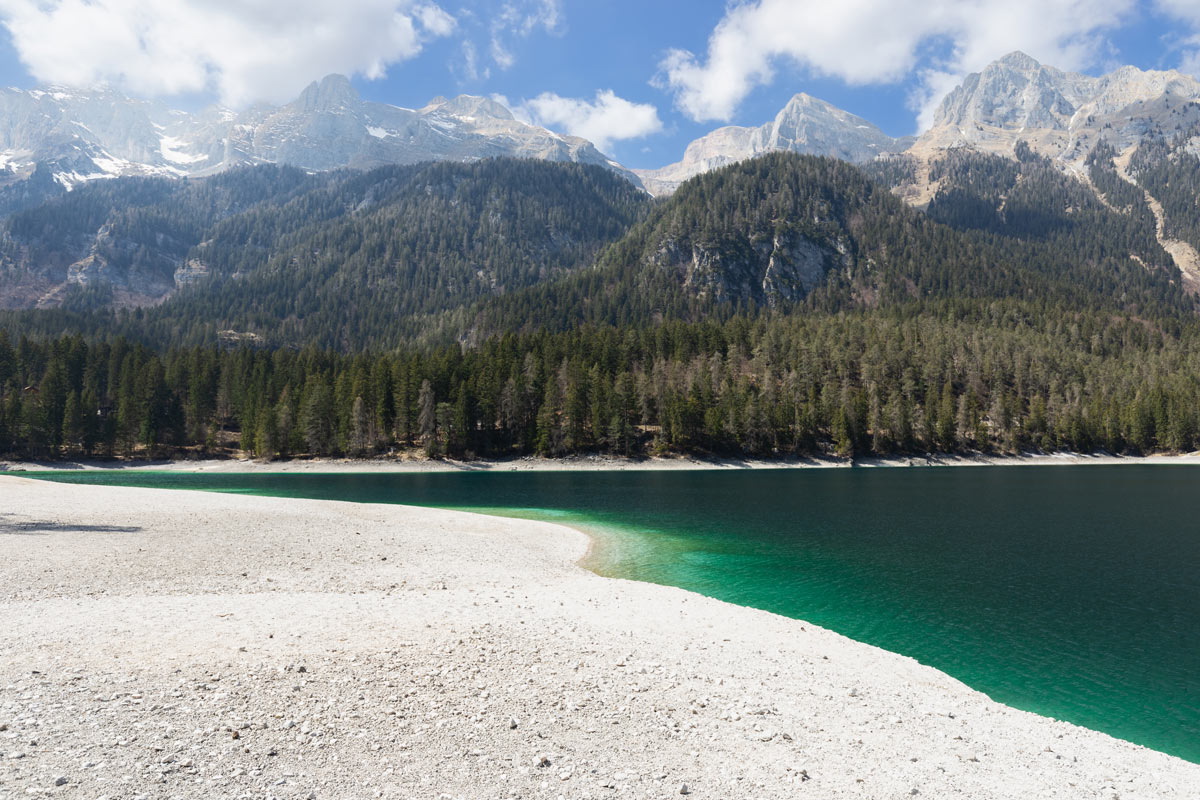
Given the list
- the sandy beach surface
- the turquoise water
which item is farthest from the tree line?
the sandy beach surface

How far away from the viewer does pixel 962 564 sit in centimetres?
3322

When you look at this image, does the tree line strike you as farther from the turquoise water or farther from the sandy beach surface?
the sandy beach surface

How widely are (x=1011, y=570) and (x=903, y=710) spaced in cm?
2422

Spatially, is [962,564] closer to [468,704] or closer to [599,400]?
[468,704]

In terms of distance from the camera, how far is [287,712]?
10.2 metres

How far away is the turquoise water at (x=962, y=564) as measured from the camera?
18.0 meters

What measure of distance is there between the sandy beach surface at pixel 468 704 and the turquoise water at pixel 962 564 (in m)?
3.96

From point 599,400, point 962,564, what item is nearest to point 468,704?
point 962,564

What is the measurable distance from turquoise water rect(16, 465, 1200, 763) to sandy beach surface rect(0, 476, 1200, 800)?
3.96 m

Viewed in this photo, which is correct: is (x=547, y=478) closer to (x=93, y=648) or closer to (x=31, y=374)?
(x=93, y=648)

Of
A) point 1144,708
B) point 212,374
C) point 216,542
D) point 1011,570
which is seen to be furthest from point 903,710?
point 212,374

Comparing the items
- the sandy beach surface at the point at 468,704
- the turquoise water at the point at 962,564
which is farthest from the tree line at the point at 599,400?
the sandy beach surface at the point at 468,704

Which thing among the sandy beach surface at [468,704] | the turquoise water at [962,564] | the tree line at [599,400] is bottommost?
the turquoise water at [962,564]

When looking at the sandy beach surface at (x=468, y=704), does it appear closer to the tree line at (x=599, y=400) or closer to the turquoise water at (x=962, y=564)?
the turquoise water at (x=962, y=564)
